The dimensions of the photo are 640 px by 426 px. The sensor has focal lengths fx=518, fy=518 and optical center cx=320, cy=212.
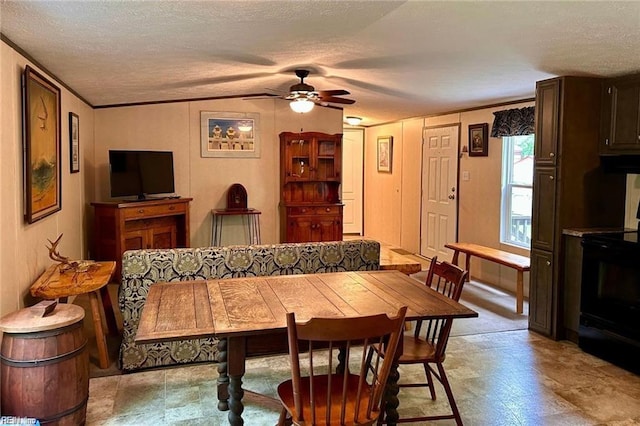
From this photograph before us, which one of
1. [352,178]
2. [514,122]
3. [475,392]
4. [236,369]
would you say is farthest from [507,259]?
[352,178]

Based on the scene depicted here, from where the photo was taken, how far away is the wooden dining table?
2.06 m

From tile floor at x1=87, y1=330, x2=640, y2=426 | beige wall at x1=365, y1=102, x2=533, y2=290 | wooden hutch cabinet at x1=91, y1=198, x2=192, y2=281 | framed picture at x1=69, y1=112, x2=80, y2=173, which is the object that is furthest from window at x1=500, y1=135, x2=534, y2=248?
framed picture at x1=69, y1=112, x2=80, y2=173

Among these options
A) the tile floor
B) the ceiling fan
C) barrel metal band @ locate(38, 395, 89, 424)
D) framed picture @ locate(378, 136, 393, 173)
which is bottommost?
the tile floor

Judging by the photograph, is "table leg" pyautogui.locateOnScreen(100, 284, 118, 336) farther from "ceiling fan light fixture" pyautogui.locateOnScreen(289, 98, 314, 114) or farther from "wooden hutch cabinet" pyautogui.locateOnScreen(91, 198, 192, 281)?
"ceiling fan light fixture" pyautogui.locateOnScreen(289, 98, 314, 114)

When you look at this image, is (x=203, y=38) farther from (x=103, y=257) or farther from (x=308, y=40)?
(x=103, y=257)

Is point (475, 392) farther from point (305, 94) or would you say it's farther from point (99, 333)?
point (305, 94)

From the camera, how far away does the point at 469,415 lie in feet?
9.53

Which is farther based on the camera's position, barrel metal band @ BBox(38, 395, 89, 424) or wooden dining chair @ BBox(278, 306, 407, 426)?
barrel metal band @ BBox(38, 395, 89, 424)

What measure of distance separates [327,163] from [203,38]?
4105 mm

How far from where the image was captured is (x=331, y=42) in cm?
352

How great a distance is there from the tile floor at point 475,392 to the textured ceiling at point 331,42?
82.1 inches

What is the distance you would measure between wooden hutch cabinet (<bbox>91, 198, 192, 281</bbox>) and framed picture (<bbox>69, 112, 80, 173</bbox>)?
1.96ft

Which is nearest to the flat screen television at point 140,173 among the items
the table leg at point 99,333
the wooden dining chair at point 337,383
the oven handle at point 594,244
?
the table leg at point 99,333

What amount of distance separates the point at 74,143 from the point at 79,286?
2.30 meters
